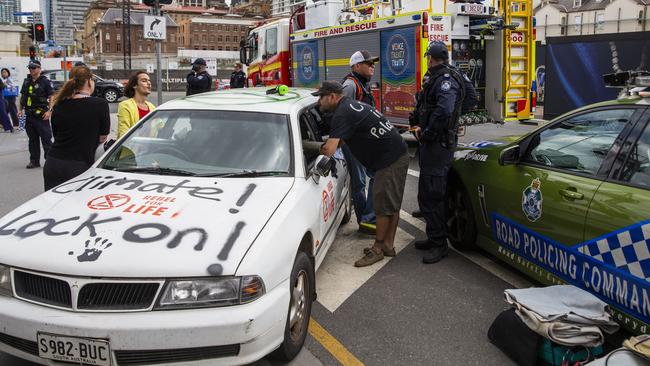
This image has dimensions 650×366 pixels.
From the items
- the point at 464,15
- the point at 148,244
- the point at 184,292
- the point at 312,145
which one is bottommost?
the point at 184,292

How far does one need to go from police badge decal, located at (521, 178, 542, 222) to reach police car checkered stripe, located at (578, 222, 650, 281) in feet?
1.95

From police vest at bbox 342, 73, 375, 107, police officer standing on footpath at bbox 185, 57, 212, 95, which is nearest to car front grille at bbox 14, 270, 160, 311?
police vest at bbox 342, 73, 375, 107

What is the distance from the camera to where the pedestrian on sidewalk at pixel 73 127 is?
15.4 ft

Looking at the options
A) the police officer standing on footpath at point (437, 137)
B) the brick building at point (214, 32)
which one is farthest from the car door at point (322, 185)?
the brick building at point (214, 32)

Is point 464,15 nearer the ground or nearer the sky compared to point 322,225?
nearer the sky

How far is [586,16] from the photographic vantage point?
69875mm

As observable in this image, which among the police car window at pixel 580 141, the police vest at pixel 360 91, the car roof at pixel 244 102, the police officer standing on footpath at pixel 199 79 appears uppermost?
the police officer standing on footpath at pixel 199 79

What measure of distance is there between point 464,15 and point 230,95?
634 centimetres

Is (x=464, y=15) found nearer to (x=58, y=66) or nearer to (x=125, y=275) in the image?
(x=125, y=275)

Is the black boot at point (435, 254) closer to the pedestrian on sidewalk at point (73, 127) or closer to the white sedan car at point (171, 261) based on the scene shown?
the white sedan car at point (171, 261)

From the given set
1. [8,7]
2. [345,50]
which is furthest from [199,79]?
[8,7]

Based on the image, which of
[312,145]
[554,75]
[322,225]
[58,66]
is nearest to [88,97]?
[312,145]

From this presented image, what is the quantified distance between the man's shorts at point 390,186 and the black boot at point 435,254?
50cm

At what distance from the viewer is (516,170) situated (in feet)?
14.0
